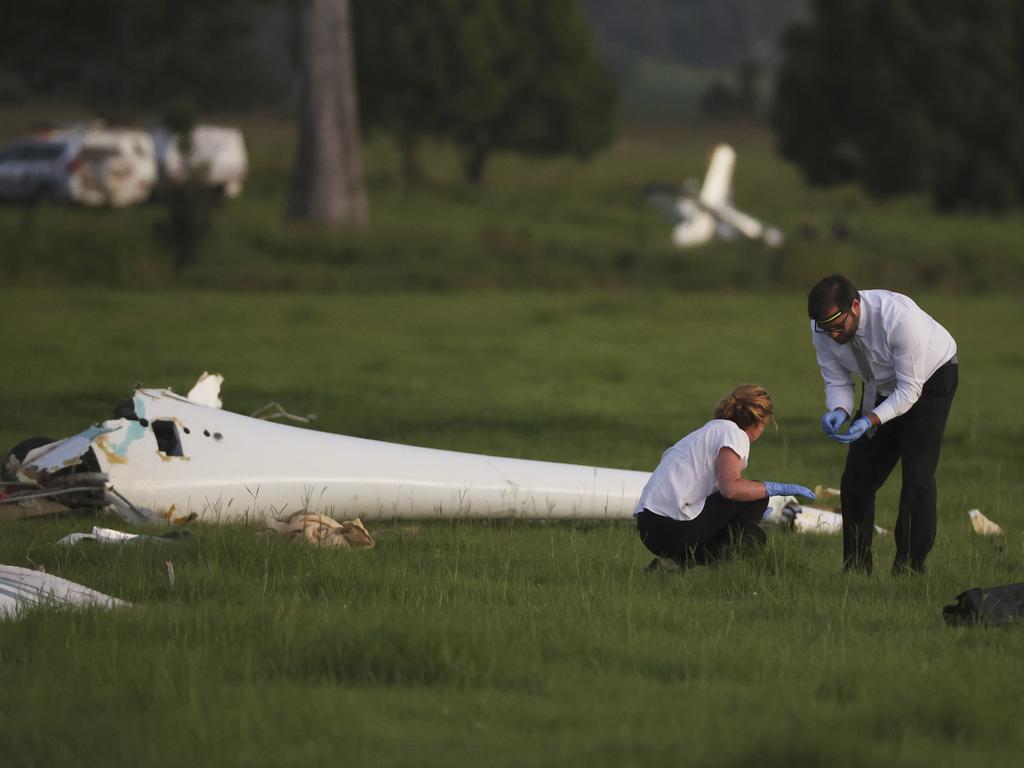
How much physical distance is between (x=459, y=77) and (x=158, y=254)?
3036cm

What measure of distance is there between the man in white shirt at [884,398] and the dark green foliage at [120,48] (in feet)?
185

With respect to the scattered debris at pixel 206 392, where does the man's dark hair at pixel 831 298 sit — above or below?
above

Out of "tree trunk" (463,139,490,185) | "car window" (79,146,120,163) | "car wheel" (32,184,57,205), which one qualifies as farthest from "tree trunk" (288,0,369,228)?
"tree trunk" (463,139,490,185)

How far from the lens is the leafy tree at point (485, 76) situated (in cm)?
5916

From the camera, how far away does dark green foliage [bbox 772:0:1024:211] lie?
165 ft

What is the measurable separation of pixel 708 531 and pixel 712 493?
0.59 ft

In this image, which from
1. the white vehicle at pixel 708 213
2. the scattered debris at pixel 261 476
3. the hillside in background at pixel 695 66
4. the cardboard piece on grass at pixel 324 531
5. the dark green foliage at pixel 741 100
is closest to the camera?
the cardboard piece on grass at pixel 324 531

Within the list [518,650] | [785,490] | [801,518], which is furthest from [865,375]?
[518,650]

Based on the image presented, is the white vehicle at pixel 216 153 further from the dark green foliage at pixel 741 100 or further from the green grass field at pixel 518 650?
the dark green foliage at pixel 741 100

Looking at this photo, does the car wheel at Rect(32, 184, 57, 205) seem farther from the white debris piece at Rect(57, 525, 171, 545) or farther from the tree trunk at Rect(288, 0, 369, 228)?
the white debris piece at Rect(57, 525, 171, 545)

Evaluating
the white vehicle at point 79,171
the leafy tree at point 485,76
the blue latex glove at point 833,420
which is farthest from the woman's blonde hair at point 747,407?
the leafy tree at point 485,76

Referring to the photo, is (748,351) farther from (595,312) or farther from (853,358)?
(853,358)

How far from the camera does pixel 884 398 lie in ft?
28.4

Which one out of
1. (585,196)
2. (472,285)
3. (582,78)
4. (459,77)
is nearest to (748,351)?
(472,285)
